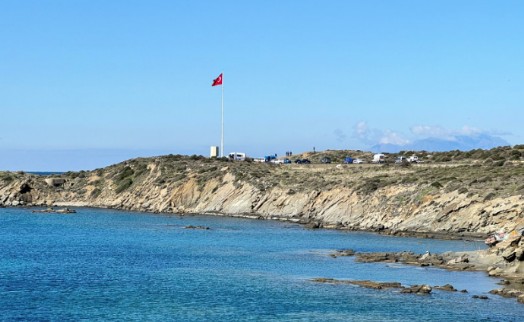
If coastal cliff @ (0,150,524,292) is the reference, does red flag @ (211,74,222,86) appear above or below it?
above

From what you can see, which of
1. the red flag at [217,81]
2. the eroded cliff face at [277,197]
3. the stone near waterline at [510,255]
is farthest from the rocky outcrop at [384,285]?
the red flag at [217,81]

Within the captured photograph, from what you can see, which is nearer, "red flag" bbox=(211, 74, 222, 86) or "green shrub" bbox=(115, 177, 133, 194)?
"red flag" bbox=(211, 74, 222, 86)

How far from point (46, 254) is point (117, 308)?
36297 millimetres

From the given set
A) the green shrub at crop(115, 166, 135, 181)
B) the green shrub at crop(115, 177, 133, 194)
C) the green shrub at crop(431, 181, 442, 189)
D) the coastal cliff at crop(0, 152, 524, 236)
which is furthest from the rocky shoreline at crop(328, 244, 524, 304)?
the green shrub at crop(115, 166, 135, 181)

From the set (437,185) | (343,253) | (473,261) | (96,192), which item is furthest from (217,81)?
(473,261)

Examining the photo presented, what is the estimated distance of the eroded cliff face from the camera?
10531 cm

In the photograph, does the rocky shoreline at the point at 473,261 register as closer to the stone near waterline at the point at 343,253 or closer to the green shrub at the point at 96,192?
the stone near waterline at the point at 343,253

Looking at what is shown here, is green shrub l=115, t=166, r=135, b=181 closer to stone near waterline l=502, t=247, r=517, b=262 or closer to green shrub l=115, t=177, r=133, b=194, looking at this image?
green shrub l=115, t=177, r=133, b=194

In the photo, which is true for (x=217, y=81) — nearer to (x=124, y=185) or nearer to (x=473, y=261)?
(x=124, y=185)

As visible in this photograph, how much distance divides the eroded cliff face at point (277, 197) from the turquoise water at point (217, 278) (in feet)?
28.9

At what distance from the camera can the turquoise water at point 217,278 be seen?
52.4m

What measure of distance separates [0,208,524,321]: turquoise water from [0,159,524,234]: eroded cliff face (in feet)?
28.9

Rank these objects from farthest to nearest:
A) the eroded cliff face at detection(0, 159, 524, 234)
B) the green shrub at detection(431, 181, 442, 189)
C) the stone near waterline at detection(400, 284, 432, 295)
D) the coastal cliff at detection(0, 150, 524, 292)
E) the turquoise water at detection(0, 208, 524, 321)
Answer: the green shrub at detection(431, 181, 442, 189) < the eroded cliff face at detection(0, 159, 524, 234) < the coastal cliff at detection(0, 150, 524, 292) < the stone near waterline at detection(400, 284, 432, 295) < the turquoise water at detection(0, 208, 524, 321)

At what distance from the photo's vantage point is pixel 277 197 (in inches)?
5694
